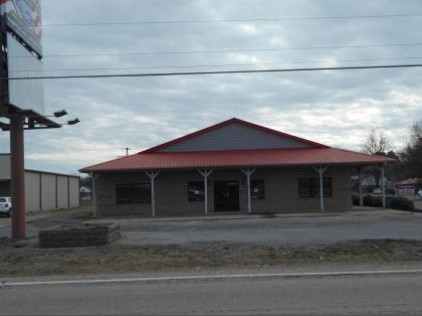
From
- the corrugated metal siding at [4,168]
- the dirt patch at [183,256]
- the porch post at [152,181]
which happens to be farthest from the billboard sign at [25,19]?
the corrugated metal siding at [4,168]

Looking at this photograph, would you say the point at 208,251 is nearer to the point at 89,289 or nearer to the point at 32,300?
the point at 89,289

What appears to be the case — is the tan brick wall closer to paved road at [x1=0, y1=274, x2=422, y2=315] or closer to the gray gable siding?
the gray gable siding

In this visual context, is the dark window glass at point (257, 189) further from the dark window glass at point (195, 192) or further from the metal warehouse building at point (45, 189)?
the metal warehouse building at point (45, 189)

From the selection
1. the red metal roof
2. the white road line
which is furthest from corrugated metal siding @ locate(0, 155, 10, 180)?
the white road line

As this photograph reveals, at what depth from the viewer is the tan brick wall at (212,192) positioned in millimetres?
35469

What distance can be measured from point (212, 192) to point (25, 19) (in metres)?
18.9

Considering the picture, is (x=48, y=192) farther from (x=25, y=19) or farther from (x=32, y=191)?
(x=25, y=19)

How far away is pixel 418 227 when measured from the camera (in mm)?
20891

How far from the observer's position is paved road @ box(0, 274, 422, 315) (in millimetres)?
7484

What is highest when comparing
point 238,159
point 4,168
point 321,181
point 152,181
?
point 4,168

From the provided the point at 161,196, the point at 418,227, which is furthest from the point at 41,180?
the point at 418,227

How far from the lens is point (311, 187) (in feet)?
117

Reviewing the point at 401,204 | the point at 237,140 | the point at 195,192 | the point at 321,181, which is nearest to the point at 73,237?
the point at 195,192

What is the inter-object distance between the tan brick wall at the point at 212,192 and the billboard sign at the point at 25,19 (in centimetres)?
1584
